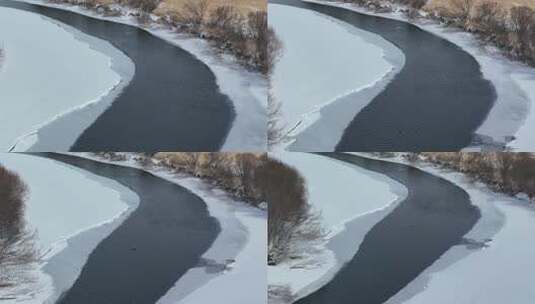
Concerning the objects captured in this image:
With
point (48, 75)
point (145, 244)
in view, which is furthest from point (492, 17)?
point (48, 75)

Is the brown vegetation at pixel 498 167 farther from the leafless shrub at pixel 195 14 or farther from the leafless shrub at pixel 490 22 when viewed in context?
the leafless shrub at pixel 195 14

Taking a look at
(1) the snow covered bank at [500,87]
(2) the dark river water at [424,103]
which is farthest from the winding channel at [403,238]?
(1) the snow covered bank at [500,87]

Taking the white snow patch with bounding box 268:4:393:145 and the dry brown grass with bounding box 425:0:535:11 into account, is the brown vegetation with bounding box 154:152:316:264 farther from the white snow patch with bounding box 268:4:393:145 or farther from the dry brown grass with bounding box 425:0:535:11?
the dry brown grass with bounding box 425:0:535:11

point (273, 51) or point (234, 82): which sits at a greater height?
point (273, 51)

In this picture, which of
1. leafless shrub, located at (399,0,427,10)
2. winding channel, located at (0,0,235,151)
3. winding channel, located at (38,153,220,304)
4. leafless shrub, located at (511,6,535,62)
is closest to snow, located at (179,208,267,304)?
winding channel, located at (38,153,220,304)

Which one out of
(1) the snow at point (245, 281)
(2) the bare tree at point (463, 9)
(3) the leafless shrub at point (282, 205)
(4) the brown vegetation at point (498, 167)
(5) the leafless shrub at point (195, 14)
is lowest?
(1) the snow at point (245, 281)

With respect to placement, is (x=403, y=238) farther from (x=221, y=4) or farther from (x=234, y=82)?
(x=221, y=4)
